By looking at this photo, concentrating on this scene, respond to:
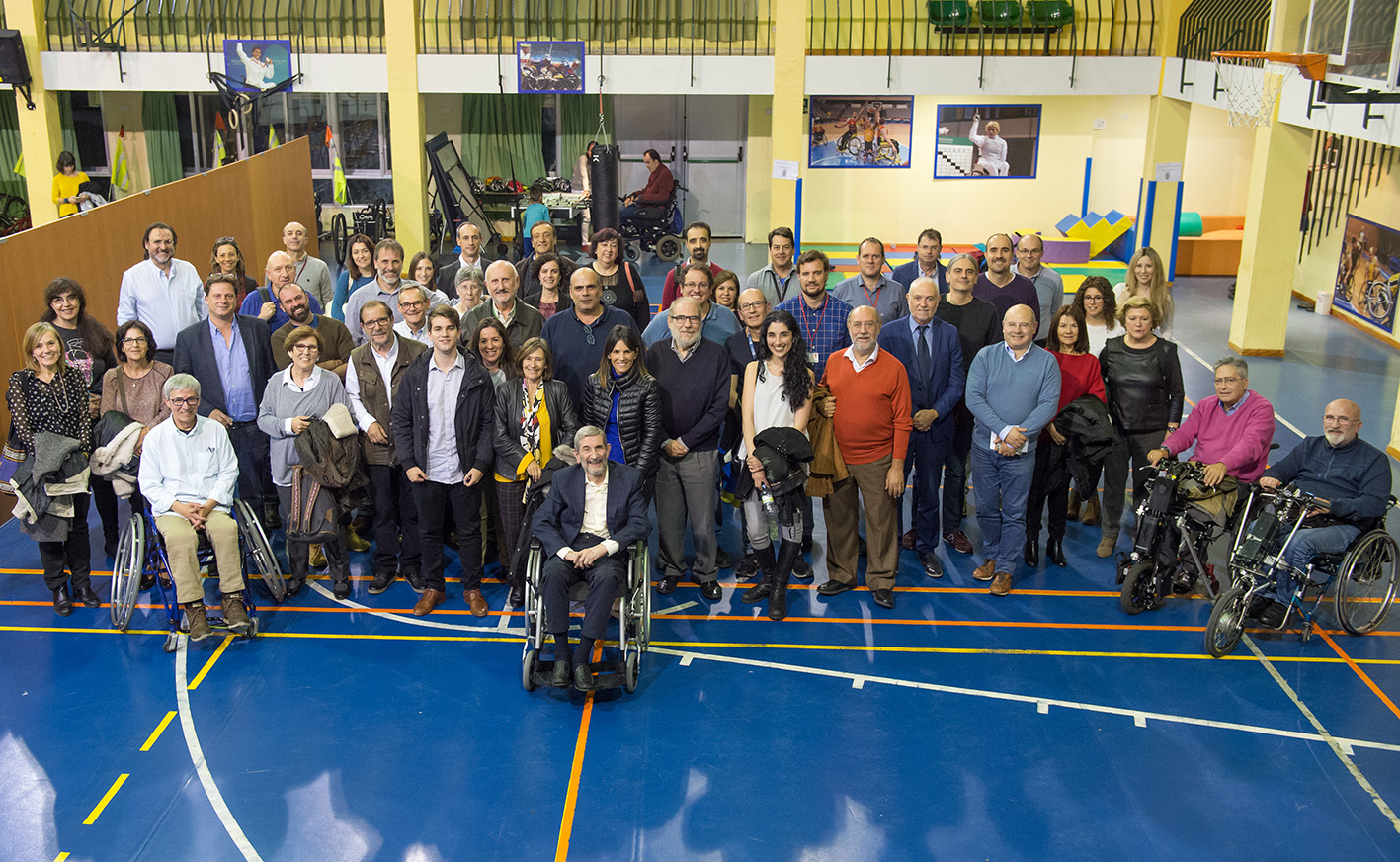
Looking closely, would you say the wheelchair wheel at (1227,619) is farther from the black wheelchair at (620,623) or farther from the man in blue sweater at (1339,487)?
the black wheelchair at (620,623)

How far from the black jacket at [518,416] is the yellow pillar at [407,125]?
9.44 m

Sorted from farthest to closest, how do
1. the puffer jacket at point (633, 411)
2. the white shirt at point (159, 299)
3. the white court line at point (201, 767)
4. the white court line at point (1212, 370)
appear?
1. the white court line at point (1212, 370)
2. the white shirt at point (159, 299)
3. the puffer jacket at point (633, 411)
4. the white court line at point (201, 767)

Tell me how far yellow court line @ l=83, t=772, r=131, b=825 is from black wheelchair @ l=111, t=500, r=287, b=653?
110 cm

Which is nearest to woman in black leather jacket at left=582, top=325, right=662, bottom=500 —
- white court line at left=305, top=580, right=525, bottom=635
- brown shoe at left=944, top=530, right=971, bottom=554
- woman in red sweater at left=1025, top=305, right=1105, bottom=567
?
white court line at left=305, top=580, right=525, bottom=635

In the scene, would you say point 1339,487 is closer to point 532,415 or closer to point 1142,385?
point 1142,385

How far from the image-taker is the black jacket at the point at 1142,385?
22.9 ft

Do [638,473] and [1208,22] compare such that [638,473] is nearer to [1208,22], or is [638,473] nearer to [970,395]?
[970,395]

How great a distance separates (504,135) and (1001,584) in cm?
1325

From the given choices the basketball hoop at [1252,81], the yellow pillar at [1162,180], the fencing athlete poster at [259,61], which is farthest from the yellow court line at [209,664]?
the yellow pillar at [1162,180]

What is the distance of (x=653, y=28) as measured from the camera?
16.4 m

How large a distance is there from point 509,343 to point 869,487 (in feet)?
7.27

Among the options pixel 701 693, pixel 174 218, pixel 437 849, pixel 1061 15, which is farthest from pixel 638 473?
pixel 1061 15

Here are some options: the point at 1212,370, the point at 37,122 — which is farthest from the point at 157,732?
the point at 37,122

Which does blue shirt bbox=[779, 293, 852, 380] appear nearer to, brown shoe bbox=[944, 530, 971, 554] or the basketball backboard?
brown shoe bbox=[944, 530, 971, 554]
